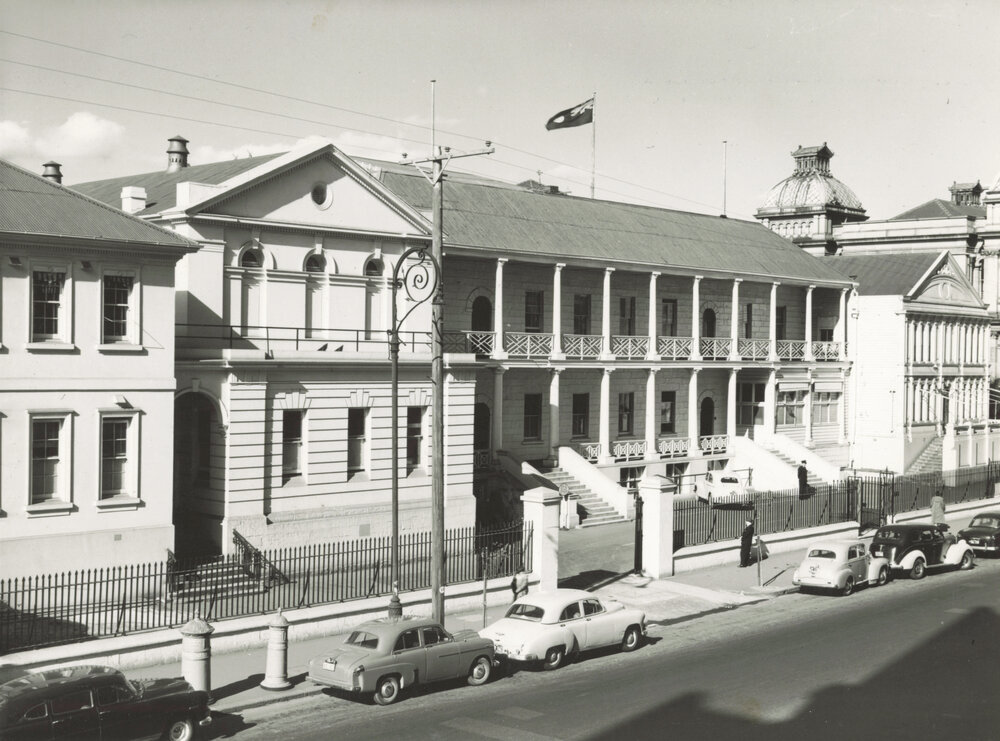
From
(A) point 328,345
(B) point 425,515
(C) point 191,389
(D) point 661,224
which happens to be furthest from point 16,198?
(D) point 661,224

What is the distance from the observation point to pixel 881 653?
21375 mm

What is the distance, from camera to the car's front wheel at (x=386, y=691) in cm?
1820

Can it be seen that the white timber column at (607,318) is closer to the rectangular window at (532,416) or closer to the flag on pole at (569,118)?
the rectangular window at (532,416)

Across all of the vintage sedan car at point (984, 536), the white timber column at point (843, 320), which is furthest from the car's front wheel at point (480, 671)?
the white timber column at point (843, 320)

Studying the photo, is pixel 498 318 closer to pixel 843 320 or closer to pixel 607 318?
pixel 607 318

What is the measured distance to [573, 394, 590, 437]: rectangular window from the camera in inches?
1742

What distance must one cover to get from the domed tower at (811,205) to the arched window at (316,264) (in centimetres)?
4897

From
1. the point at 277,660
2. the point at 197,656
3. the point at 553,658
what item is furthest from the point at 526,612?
the point at 197,656

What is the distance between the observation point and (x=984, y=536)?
3362 cm

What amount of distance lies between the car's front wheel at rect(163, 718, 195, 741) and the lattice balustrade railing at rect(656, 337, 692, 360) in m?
32.2

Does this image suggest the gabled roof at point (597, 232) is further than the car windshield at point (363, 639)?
Yes

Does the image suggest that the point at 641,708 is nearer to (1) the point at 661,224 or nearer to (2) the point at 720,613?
(2) the point at 720,613

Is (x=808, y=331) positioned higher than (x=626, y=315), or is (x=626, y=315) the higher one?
(x=626, y=315)

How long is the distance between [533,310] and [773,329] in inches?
570
